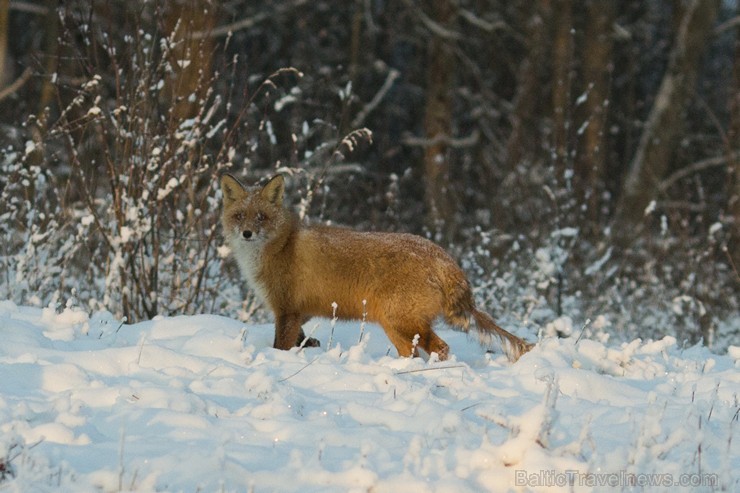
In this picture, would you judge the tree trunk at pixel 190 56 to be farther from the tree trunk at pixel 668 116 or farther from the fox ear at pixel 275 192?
the tree trunk at pixel 668 116

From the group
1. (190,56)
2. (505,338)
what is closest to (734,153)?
(505,338)

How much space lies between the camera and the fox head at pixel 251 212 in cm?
764

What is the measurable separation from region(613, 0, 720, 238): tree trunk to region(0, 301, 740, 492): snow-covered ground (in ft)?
35.6

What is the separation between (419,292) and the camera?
22.8 ft

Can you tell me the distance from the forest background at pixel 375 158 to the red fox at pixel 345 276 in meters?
0.86

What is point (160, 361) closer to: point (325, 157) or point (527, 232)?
point (527, 232)

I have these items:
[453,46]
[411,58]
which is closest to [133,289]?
[453,46]

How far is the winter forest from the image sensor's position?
20.5 ft

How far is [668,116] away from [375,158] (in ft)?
28.5

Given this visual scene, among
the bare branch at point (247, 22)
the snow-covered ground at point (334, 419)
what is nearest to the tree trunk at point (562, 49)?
the bare branch at point (247, 22)

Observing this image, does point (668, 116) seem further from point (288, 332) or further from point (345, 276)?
point (288, 332)

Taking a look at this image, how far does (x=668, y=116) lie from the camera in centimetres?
1705

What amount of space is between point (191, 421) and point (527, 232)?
9267mm

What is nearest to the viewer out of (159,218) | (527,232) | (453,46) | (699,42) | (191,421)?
(191,421)
